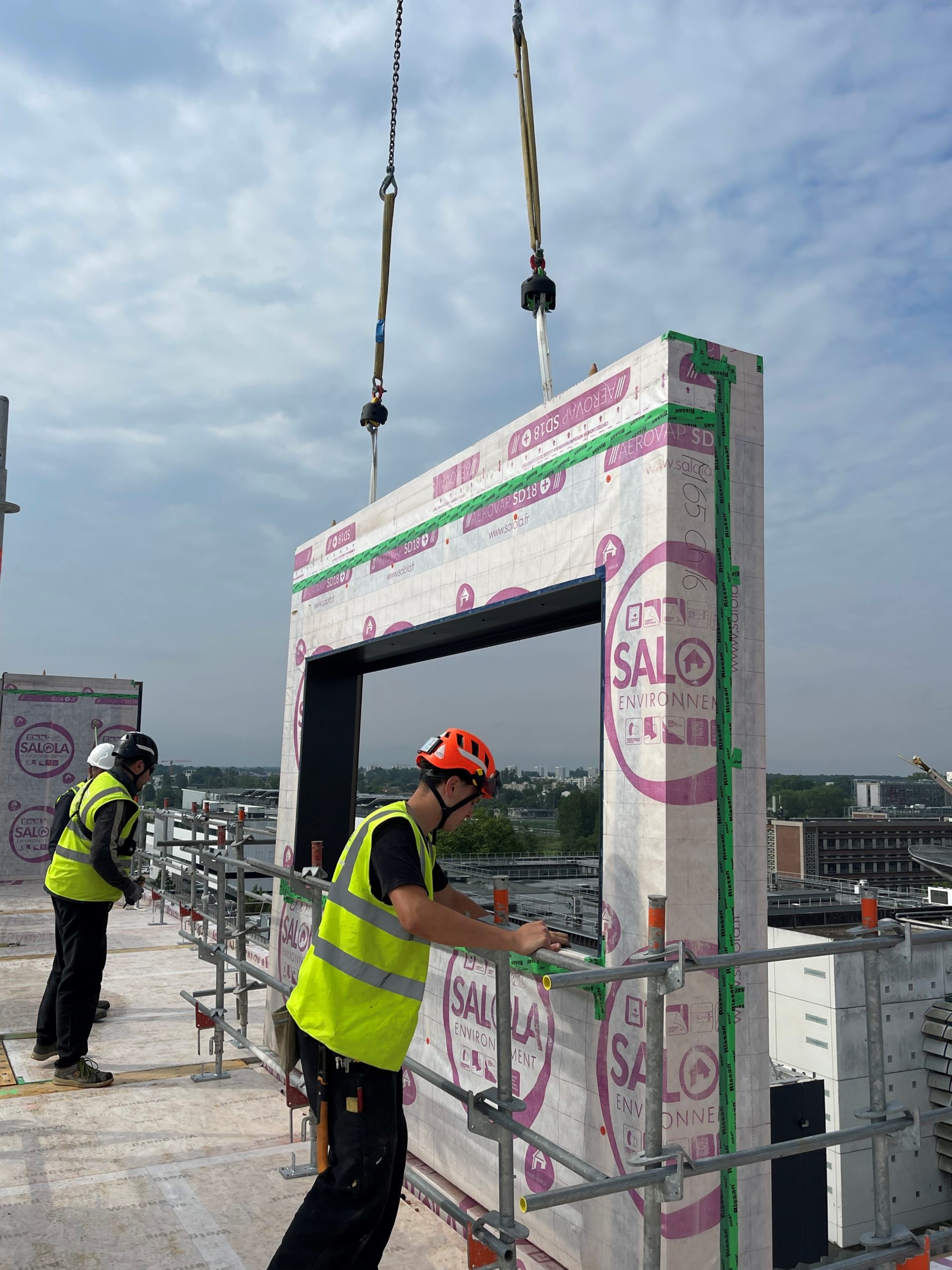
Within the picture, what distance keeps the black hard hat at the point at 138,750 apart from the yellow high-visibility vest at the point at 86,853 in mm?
156

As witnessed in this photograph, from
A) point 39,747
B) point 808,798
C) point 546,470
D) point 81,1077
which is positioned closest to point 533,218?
point 546,470

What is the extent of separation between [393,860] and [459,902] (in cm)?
74

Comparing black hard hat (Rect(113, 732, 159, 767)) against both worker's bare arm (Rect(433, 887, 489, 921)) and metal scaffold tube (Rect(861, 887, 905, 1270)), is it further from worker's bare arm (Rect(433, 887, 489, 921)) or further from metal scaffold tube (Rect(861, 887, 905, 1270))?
metal scaffold tube (Rect(861, 887, 905, 1270))

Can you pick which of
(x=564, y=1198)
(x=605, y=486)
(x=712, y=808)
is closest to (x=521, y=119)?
(x=605, y=486)

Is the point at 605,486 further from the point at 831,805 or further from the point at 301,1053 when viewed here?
the point at 831,805

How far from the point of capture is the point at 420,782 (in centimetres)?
280

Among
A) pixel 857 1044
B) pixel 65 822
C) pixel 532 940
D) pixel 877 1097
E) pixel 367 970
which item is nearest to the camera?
pixel 532 940

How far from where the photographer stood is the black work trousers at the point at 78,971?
18.5 feet

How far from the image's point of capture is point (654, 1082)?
2.53 metres

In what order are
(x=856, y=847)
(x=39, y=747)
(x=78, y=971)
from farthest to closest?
(x=856, y=847), (x=39, y=747), (x=78, y=971)

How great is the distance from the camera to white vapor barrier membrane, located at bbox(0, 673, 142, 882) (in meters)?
15.0

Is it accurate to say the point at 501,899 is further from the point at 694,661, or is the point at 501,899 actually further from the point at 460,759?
the point at 694,661

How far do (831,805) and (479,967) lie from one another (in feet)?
497

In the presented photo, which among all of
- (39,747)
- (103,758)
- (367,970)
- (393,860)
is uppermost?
(39,747)
